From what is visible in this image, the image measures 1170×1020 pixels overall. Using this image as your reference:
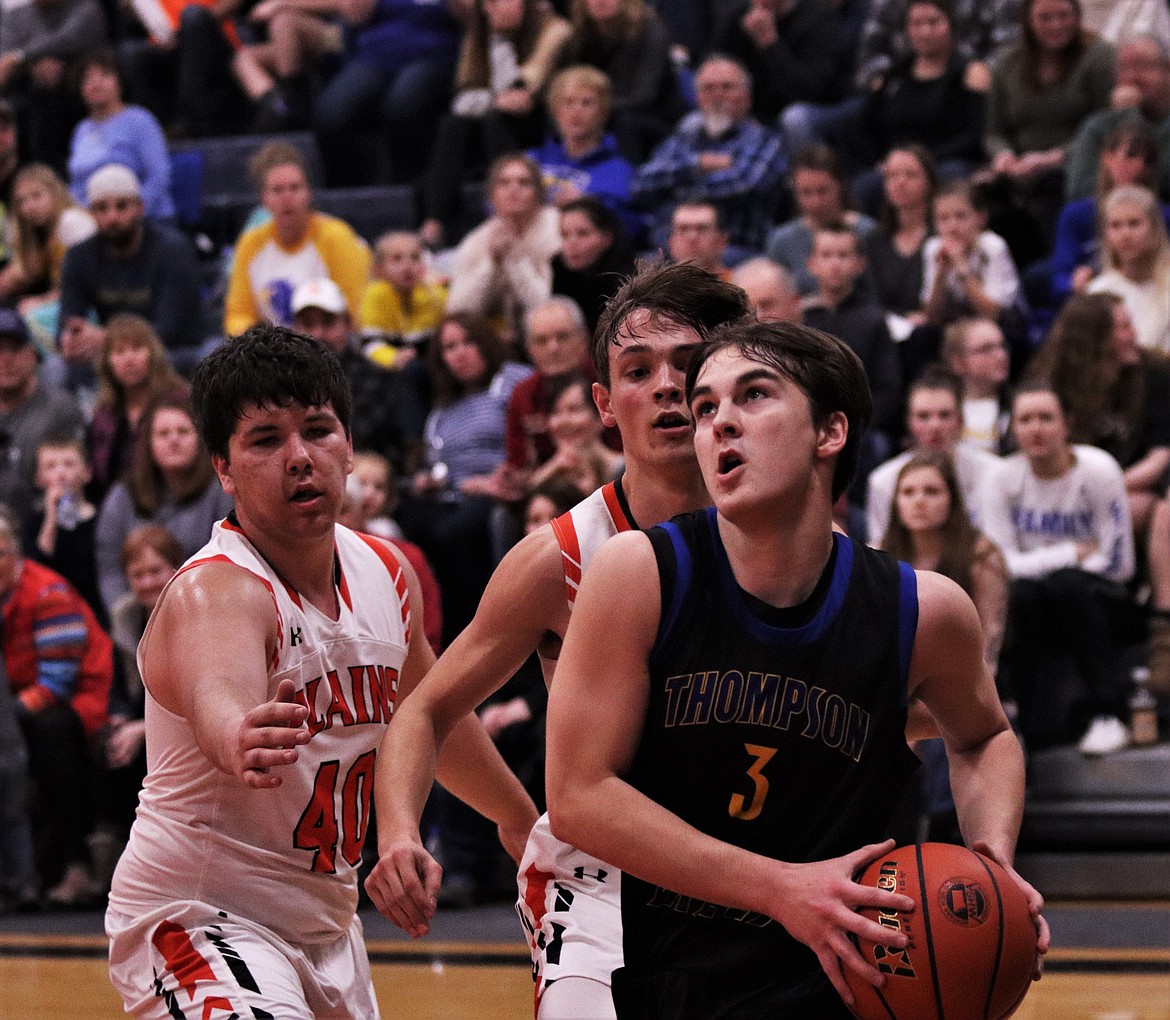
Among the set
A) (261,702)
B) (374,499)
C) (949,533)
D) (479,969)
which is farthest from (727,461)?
(374,499)

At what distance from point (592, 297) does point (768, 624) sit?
601 cm

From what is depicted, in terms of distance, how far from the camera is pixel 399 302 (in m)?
9.71

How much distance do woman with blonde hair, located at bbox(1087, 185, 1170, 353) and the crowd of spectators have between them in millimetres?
14

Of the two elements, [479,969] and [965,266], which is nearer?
[479,969]

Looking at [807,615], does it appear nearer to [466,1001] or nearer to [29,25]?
[466,1001]

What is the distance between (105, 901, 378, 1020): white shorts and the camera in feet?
10.9

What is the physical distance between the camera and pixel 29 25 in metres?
13.4

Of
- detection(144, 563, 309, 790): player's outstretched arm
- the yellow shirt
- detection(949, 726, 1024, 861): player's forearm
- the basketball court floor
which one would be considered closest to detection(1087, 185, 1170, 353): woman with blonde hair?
the basketball court floor

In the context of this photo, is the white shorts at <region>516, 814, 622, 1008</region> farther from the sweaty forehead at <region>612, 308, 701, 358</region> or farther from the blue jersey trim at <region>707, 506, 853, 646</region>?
the sweaty forehead at <region>612, 308, 701, 358</region>

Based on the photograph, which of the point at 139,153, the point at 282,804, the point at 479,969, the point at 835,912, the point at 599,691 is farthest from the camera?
the point at 139,153

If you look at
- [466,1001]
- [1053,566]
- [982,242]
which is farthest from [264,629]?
[982,242]

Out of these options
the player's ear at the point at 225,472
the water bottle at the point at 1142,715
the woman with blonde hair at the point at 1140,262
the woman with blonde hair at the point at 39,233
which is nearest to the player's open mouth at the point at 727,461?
the player's ear at the point at 225,472

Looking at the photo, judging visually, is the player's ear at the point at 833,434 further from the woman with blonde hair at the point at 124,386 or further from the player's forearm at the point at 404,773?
the woman with blonde hair at the point at 124,386

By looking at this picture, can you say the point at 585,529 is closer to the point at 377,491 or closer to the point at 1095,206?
the point at 377,491
